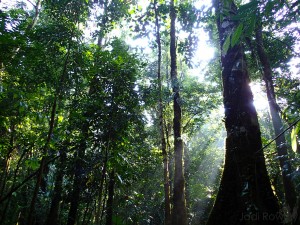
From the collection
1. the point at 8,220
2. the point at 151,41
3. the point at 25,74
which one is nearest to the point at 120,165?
the point at 25,74

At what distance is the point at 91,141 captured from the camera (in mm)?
6629

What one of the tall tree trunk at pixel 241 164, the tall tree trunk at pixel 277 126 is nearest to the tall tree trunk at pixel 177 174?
the tall tree trunk at pixel 277 126

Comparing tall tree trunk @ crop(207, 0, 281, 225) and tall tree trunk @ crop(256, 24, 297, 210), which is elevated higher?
tall tree trunk @ crop(256, 24, 297, 210)

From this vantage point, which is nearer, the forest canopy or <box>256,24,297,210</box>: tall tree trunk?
the forest canopy

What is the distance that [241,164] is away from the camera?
3.02 m

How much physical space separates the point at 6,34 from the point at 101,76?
249cm

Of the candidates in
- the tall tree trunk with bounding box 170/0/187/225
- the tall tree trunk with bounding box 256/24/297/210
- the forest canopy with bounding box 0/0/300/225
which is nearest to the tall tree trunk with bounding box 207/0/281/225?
the forest canopy with bounding box 0/0/300/225

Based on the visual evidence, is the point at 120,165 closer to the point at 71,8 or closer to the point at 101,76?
the point at 101,76

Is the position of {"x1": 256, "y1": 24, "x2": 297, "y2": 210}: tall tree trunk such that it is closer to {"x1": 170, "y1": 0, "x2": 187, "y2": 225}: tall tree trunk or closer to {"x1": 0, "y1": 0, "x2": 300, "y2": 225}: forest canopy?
{"x1": 0, "y1": 0, "x2": 300, "y2": 225}: forest canopy

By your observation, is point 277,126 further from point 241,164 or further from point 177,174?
point 241,164

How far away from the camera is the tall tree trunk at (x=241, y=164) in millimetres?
2709

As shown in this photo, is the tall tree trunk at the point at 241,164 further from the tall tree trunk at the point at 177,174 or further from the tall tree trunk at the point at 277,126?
the tall tree trunk at the point at 177,174

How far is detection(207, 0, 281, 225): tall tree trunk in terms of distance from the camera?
8.89 feet

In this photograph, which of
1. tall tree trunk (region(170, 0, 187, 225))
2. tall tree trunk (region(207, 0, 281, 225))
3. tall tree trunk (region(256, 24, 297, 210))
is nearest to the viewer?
tall tree trunk (region(207, 0, 281, 225))
